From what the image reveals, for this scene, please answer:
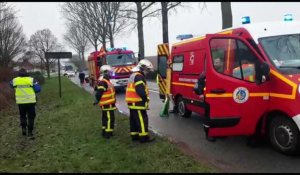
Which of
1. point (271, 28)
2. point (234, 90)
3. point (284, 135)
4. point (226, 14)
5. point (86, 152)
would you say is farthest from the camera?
point (226, 14)

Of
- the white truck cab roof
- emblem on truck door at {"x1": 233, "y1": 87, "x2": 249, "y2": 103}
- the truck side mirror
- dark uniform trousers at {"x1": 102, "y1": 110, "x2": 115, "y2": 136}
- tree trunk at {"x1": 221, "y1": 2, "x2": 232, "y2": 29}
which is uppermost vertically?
tree trunk at {"x1": 221, "y1": 2, "x2": 232, "y2": 29}

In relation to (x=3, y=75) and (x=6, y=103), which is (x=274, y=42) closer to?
(x=6, y=103)

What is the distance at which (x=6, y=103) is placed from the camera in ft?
64.9

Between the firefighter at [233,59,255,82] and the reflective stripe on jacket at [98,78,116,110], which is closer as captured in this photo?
the firefighter at [233,59,255,82]

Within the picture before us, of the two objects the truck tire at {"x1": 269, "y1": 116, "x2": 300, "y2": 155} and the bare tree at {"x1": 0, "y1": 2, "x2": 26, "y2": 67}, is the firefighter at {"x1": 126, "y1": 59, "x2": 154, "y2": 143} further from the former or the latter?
the bare tree at {"x1": 0, "y1": 2, "x2": 26, "y2": 67}

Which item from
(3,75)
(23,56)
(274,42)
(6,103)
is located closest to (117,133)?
(274,42)

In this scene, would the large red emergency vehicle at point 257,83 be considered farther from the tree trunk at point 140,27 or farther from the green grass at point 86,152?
the tree trunk at point 140,27

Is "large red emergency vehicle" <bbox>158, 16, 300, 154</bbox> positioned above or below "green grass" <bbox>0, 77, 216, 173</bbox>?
above

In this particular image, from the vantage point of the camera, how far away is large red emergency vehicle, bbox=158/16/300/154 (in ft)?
21.3

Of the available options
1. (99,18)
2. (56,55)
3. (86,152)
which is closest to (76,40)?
(99,18)

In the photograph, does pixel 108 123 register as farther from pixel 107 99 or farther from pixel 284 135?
pixel 284 135

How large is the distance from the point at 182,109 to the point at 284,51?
497 centimetres

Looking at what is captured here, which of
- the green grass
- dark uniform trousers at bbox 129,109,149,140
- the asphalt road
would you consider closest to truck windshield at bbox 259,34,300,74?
the asphalt road

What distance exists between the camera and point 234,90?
6.87 meters
